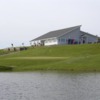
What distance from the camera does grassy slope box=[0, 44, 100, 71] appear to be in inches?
2397

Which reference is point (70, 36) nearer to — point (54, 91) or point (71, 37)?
point (71, 37)

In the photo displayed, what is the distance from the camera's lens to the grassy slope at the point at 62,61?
60.9 m

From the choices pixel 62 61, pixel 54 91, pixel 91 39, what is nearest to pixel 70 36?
pixel 91 39

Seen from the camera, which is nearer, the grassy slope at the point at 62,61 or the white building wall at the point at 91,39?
the grassy slope at the point at 62,61

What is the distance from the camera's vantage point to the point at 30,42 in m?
149

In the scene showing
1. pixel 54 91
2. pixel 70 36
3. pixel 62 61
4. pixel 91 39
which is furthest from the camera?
pixel 91 39

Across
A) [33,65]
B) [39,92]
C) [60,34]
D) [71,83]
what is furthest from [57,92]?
[60,34]

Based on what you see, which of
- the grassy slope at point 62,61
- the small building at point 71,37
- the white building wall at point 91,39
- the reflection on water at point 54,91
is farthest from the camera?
the white building wall at point 91,39

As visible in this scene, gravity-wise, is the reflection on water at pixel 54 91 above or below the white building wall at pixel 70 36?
below

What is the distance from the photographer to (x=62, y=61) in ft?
224

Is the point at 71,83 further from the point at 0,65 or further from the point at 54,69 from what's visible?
the point at 0,65

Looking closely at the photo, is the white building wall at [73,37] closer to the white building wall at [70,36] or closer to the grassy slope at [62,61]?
the white building wall at [70,36]

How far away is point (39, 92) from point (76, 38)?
3347 inches

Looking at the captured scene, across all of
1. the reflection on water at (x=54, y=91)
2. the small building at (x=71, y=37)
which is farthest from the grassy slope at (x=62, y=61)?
the reflection on water at (x=54, y=91)
